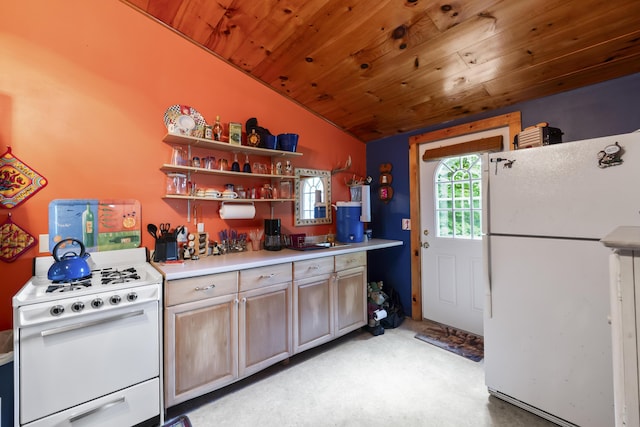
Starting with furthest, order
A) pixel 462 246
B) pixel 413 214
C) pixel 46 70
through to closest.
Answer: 1. pixel 413 214
2. pixel 462 246
3. pixel 46 70

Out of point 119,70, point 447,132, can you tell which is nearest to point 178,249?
point 119,70

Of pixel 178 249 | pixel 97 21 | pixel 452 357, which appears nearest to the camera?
pixel 97 21

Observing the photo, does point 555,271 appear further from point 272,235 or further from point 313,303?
point 272,235

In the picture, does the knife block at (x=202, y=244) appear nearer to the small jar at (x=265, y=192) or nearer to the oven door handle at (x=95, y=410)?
the small jar at (x=265, y=192)

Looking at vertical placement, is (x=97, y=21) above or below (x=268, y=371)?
above

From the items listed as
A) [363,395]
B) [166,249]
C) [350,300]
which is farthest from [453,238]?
[166,249]

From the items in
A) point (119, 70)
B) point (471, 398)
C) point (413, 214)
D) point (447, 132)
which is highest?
point (119, 70)

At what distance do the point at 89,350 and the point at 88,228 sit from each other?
928 millimetres

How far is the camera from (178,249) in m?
2.23

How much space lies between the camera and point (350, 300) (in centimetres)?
272

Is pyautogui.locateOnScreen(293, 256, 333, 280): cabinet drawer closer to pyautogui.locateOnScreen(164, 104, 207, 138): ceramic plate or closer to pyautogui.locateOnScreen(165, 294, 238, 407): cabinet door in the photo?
pyautogui.locateOnScreen(165, 294, 238, 407): cabinet door

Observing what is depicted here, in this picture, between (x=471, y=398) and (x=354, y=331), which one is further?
(x=354, y=331)

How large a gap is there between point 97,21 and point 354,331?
3.48 m

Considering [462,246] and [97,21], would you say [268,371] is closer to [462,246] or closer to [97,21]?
[462,246]
